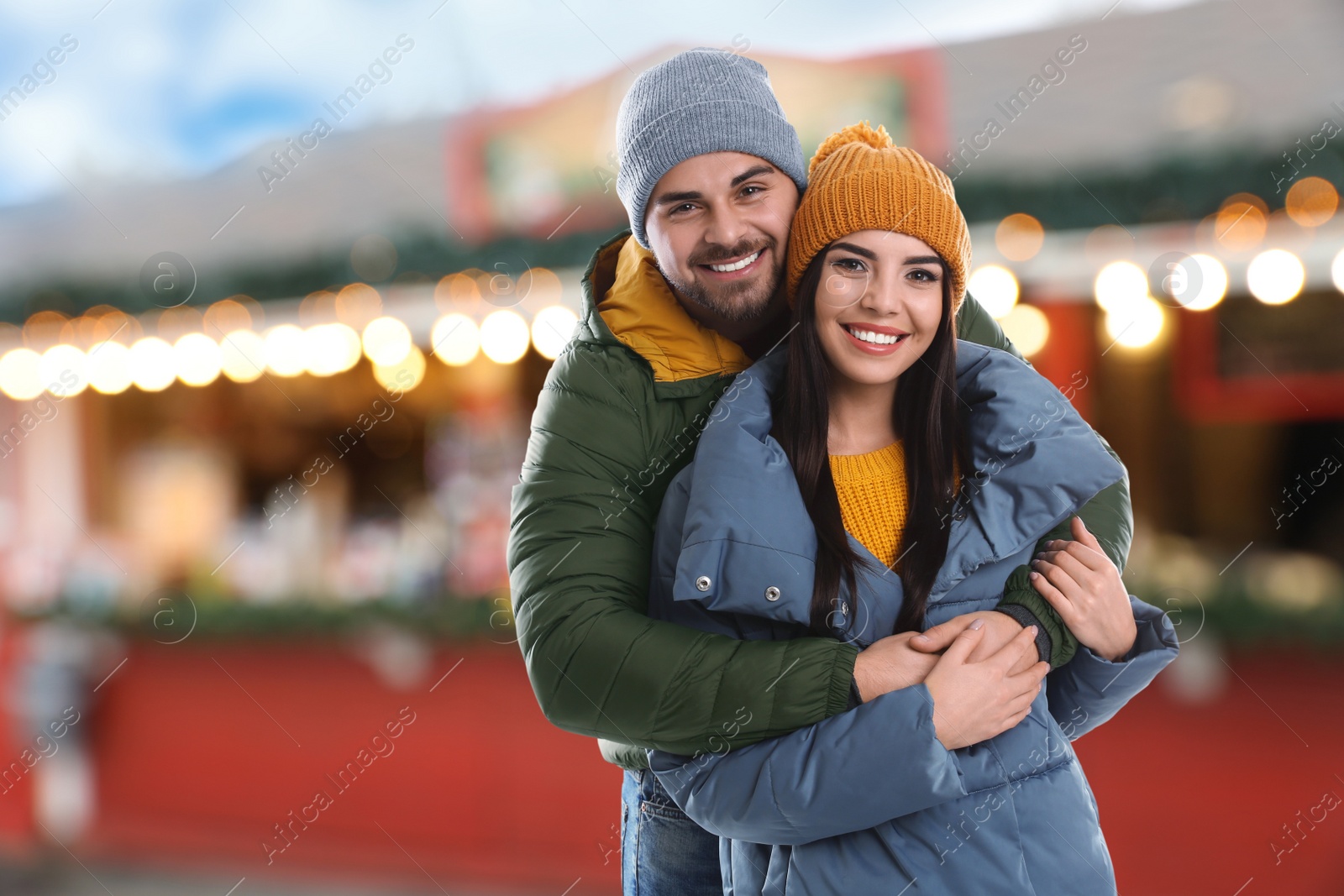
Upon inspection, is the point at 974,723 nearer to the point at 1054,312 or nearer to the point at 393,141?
the point at 1054,312

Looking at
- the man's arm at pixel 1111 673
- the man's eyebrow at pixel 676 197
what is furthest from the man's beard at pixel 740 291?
the man's arm at pixel 1111 673

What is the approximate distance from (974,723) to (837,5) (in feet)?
10.4

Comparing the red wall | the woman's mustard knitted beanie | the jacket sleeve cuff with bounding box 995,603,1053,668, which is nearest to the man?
the jacket sleeve cuff with bounding box 995,603,1053,668

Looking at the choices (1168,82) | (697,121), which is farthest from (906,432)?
(1168,82)

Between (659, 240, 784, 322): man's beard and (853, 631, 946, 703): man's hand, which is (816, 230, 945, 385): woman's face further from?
(853, 631, 946, 703): man's hand

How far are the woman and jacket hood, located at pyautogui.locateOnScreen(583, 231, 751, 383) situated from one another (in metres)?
0.12

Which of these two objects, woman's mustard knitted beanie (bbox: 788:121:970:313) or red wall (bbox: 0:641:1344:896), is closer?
woman's mustard knitted beanie (bbox: 788:121:970:313)

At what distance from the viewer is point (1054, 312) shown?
132 inches

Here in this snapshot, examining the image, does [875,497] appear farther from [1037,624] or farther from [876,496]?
[1037,624]

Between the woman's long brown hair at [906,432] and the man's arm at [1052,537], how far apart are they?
12 cm

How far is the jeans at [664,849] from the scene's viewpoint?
A: 1.59 m

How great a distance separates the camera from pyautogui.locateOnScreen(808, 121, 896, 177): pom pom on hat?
142 cm

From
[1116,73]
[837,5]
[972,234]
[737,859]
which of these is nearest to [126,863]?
[737,859]

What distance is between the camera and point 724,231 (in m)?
1.46
